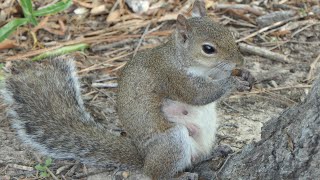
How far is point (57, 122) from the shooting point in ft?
9.40

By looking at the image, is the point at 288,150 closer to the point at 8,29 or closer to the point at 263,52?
the point at 263,52

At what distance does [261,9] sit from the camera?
4.13 m

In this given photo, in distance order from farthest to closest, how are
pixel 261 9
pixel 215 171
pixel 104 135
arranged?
1. pixel 261 9
2. pixel 104 135
3. pixel 215 171

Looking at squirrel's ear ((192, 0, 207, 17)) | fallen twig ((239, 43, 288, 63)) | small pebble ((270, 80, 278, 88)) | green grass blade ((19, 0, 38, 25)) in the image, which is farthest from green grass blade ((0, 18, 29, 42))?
small pebble ((270, 80, 278, 88))

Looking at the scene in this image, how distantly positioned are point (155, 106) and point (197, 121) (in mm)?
206

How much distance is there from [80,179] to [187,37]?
2.63ft

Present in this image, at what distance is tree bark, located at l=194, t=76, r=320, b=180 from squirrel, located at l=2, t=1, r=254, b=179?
0.31m

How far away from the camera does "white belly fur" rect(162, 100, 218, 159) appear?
273 centimetres

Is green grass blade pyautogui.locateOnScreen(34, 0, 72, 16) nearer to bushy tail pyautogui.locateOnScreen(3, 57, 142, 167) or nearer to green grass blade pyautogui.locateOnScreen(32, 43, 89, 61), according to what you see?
green grass blade pyautogui.locateOnScreen(32, 43, 89, 61)

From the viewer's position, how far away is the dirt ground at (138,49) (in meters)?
2.96

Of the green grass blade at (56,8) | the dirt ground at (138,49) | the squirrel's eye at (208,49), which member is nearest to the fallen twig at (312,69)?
the dirt ground at (138,49)

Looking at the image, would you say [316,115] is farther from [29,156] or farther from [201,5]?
[29,156]

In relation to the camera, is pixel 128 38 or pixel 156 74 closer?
pixel 156 74

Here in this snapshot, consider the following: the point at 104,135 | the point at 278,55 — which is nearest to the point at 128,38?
the point at 278,55
